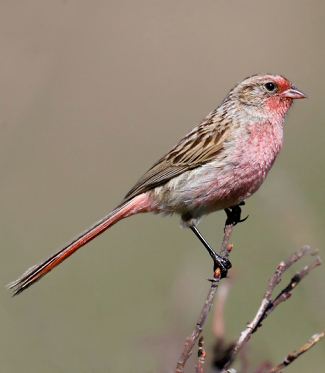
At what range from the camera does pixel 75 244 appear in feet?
15.3

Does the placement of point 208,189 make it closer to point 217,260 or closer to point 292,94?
point 217,260

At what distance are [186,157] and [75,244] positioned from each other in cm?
114

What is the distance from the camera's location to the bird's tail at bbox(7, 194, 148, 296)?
4.20 meters

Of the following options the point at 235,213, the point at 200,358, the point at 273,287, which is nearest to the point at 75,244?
the point at 235,213

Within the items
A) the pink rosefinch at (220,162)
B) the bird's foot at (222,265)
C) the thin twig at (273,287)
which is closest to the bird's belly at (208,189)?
the pink rosefinch at (220,162)

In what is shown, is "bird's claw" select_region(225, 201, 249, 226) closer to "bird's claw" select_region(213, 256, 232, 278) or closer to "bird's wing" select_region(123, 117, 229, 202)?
"bird's claw" select_region(213, 256, 232, 278)

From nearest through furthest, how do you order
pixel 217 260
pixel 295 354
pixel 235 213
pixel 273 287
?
pixel 295 354
pixel 273 287
pixel 217 260
pixel 235 213

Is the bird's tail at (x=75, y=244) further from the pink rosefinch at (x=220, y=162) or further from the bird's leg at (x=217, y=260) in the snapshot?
the bird's leg at (x=217, y=260)

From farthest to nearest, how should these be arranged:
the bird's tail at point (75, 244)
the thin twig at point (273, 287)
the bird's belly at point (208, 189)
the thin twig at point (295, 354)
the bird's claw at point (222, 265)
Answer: the bird's belly at point (208, 189)
the bird's claw at point (222, 265)
the bird's tail at point (75, 244)
the thin twig at point (273, 287)
the thin twig at point (295, 354)

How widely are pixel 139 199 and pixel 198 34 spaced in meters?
7.97

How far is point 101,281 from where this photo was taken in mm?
7023

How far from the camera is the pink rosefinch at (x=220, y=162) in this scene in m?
4.96

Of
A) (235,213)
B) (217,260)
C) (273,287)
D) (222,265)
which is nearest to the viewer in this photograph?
(273,287)

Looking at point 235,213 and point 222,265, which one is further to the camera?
point 235,213
